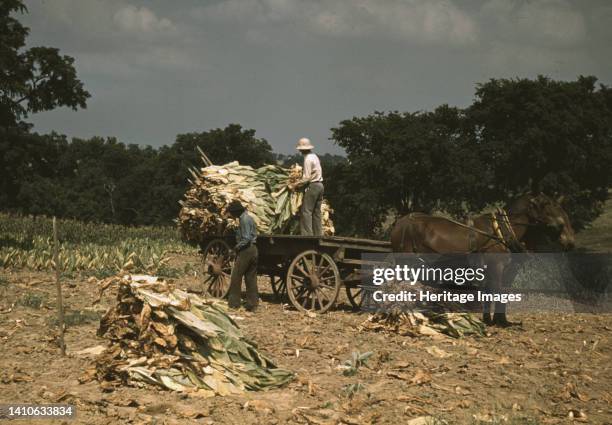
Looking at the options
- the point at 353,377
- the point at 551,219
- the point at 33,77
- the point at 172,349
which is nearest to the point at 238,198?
the point at 353,377

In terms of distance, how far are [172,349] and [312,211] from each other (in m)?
6.12

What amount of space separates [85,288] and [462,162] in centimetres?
3059

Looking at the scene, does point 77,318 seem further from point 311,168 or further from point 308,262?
point 311,168

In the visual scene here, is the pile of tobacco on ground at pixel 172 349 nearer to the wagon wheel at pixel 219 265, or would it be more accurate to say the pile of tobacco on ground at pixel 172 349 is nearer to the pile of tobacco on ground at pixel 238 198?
the pile of tobacco on ground at pixel 238 198

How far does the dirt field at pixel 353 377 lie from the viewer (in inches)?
270

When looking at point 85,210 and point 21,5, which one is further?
point 85,210

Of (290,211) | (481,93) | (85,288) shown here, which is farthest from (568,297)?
(481,93)

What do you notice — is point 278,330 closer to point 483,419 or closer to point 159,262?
point 483,419

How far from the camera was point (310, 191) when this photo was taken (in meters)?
13.0

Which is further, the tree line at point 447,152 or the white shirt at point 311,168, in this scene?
the tree line at point 447,152

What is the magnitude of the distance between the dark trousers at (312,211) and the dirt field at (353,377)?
69.5 inches

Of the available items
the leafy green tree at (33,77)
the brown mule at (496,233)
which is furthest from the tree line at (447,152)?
the brown mule at (496,233)

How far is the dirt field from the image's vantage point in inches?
270

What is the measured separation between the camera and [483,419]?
6.90 meters
